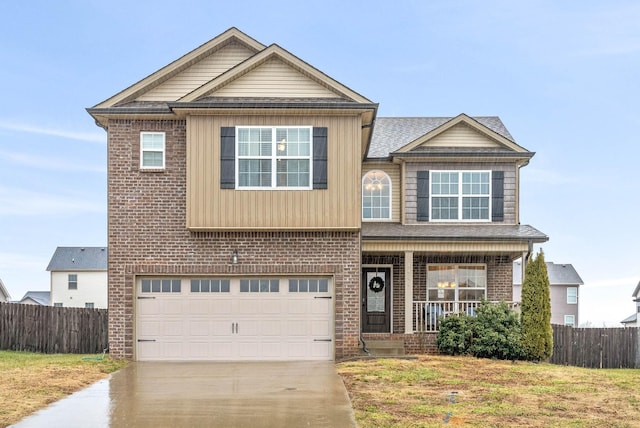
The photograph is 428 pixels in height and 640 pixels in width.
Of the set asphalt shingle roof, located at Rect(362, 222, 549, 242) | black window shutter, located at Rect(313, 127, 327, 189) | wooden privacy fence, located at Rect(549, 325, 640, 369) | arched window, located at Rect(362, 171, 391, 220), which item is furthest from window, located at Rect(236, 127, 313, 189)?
wooden privacy fence, located at Rect(549, 325, 640, 369)

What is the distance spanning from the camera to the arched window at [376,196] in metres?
22.6

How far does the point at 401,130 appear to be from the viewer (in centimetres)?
2472

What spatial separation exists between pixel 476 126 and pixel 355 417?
45.8 feet

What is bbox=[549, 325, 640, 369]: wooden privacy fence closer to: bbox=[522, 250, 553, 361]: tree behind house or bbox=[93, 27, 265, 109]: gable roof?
bbox=[522, 250, 553, 361]: tree behind house

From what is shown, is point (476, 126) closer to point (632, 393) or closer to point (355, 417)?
point (632, 393)

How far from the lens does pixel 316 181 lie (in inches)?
691

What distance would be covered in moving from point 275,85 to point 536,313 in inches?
357

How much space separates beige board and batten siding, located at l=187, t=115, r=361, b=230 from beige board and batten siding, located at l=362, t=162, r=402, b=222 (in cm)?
512

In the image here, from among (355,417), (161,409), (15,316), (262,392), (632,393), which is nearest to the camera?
(355,417)

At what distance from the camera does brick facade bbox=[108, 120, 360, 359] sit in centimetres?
1798

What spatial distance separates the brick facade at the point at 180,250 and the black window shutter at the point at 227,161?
1.24 metres

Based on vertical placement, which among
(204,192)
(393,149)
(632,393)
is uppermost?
(393,149)

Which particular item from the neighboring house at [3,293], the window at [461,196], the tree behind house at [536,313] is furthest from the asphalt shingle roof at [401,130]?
the neighboring house at [3,293]

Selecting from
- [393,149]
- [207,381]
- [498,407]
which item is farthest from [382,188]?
[498,407]
